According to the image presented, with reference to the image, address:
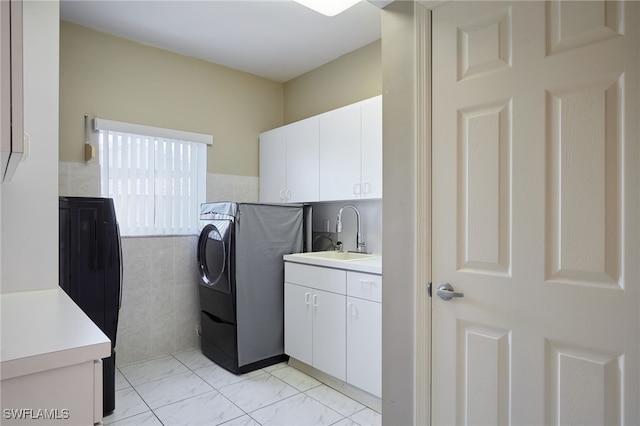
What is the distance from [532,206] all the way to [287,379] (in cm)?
218

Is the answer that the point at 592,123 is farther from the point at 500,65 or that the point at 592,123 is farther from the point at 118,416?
the point at 118,416

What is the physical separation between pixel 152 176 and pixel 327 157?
4.90ft

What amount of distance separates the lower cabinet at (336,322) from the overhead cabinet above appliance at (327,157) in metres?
0.65

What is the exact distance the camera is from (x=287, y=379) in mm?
2783

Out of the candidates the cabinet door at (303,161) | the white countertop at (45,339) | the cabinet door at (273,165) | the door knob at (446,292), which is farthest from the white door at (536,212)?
the cabinet door at (273,165)

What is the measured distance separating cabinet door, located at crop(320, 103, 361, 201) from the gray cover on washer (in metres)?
0.47

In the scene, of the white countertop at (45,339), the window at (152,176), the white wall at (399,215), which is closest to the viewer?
the white countertop at (45,339)

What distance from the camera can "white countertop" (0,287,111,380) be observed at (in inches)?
33.4

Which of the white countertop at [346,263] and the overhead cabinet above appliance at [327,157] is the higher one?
the overhead cabinet above appliance at [327,157]

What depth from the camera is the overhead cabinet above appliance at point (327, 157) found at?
8.82ft

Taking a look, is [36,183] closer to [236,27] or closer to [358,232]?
[236,27]

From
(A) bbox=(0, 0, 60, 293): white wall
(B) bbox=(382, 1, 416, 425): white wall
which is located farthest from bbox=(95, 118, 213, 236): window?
(B) bbox=(382, 1, 416, 425): white wall

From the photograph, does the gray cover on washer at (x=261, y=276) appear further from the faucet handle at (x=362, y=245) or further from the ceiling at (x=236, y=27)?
the ceiling at (x=236, y=27)

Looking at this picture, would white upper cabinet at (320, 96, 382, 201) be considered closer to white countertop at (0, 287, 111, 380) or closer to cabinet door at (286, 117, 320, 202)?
cabinet door at (286, 117, 320, 202)
